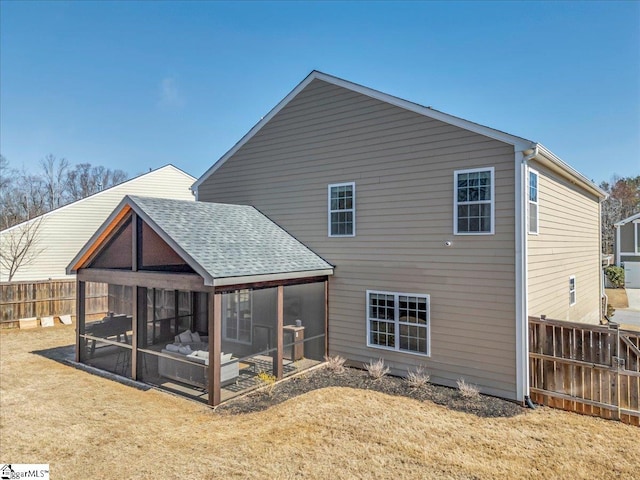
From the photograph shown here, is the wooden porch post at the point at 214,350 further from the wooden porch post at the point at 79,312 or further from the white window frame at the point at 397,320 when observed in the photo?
the wooden porch post at the point at 79,312

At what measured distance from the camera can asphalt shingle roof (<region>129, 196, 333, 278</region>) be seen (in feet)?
27.1

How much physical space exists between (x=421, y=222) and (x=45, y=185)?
48470 millimetres

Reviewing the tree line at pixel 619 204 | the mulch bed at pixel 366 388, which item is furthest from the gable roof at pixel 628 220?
the mulch bed at pixel 366 388

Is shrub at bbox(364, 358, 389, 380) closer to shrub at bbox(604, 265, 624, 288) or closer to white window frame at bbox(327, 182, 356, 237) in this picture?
white window frame at bbox(327, 182, 356, 237)

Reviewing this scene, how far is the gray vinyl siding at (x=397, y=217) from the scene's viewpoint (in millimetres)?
8273

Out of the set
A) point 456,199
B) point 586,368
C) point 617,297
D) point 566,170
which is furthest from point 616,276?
point 456,199

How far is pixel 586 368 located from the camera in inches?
291

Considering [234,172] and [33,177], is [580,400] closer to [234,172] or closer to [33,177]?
[234,172]

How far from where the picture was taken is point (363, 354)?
10188 mm

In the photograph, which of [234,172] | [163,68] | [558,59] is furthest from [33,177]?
[558,59]

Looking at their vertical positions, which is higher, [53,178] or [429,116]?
[53,178]

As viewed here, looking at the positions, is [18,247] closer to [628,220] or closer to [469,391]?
[469,391]

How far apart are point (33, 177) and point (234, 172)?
41.0 metres

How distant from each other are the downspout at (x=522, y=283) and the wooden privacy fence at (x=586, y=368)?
22cm
